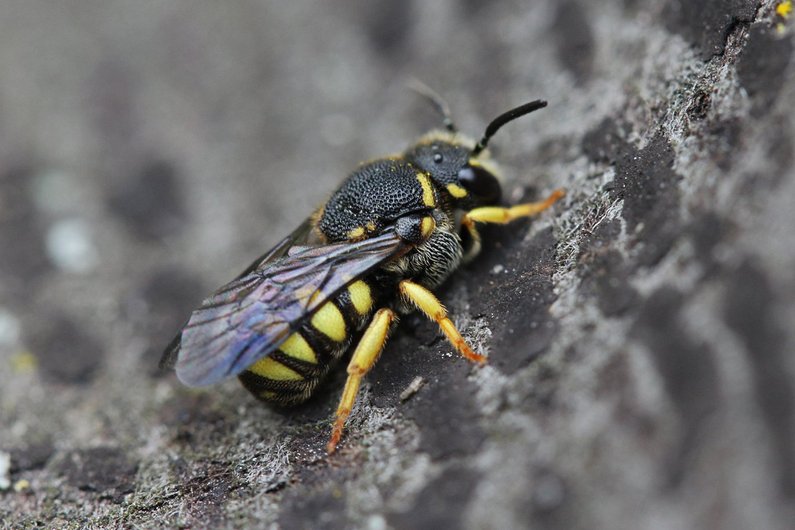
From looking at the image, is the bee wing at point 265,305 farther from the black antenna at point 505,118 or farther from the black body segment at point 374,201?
the black antenna at point 505,118

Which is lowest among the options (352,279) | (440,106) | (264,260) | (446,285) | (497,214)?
(446,285)

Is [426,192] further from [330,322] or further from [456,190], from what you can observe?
[330,322]

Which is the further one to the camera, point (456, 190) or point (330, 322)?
point (456, 190)

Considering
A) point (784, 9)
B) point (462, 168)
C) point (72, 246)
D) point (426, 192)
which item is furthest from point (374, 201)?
point (72, 246)

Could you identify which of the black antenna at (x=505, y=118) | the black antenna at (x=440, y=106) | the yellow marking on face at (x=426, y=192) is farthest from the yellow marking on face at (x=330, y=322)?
the black antenna at (x=440, y=106)

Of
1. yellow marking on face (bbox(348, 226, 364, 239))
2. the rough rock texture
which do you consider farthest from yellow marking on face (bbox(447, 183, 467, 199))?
yellow marking on face (bbox(348, 226, 364, 239))
